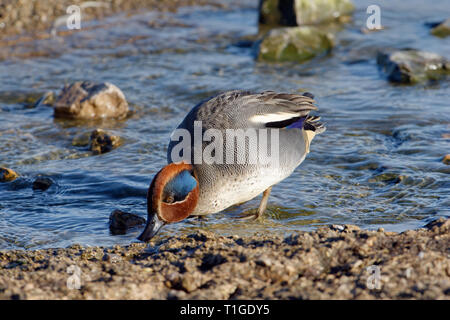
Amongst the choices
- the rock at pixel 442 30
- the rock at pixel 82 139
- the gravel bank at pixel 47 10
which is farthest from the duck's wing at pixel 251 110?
the gravel bank at pixel 47 10

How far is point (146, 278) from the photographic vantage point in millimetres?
3559

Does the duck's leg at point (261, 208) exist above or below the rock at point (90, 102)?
below

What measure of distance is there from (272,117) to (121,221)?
152 centimetres

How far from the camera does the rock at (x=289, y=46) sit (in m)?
10.8

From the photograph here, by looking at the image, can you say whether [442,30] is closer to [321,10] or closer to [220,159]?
[321,10]

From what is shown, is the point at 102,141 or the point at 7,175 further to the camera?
the point at 102,141

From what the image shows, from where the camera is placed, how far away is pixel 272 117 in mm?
5246

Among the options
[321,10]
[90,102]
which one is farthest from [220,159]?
[321,10]

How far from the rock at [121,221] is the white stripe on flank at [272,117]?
4.21 feet

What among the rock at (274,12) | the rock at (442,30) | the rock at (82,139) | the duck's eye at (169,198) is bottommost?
the rock at (82,139)

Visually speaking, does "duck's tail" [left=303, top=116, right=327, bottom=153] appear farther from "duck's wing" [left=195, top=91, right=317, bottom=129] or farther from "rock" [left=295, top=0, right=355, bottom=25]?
"rock" [left=295, top=0, right=355, bottom=25]

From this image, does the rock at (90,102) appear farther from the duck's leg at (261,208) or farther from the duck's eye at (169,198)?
the duck's eye at (169,198)

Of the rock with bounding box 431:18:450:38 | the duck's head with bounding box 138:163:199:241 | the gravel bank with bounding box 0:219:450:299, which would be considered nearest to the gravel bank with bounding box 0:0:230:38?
the rock with bounding box 431:18:450:38

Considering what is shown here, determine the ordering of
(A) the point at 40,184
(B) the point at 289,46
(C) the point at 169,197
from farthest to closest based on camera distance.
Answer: (B) the point at 289,46 < (A) the point at 40,184 < (C) the point at 169,197
